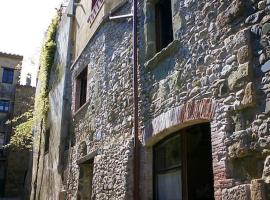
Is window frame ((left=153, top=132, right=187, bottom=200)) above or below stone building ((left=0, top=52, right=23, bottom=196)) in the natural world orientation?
below

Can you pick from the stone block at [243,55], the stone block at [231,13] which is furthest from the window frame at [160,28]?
the stone block at [243,55]

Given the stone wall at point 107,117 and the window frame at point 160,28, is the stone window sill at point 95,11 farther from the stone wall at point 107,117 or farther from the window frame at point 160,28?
the window frame at point 160,28

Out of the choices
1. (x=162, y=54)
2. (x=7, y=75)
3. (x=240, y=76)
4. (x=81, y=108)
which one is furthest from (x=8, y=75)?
(x=240, y=76)

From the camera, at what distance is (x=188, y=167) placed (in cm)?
551

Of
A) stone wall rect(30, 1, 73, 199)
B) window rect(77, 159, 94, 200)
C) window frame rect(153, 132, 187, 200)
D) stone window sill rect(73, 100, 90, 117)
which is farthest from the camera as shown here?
stone wall rect(30, 1, 73, 199)

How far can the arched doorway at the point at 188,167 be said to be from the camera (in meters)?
5.47

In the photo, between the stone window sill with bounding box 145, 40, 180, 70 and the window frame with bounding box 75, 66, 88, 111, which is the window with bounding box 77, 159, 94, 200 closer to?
the window frame with bounding box 75, 66, 88, 111

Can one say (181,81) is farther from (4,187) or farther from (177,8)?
(4,187)

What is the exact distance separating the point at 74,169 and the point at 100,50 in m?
3.08

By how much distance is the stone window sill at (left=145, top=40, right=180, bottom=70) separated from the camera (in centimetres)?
575

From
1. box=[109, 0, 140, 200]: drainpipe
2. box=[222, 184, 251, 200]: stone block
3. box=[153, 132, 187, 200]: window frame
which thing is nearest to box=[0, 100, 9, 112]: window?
box=[109, 0, 140, 200]: drainpipe

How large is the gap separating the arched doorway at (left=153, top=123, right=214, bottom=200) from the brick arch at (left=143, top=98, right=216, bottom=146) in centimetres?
25

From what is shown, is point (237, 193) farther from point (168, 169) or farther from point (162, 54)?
point (162, 54)

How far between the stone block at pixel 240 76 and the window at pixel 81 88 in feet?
20.8
